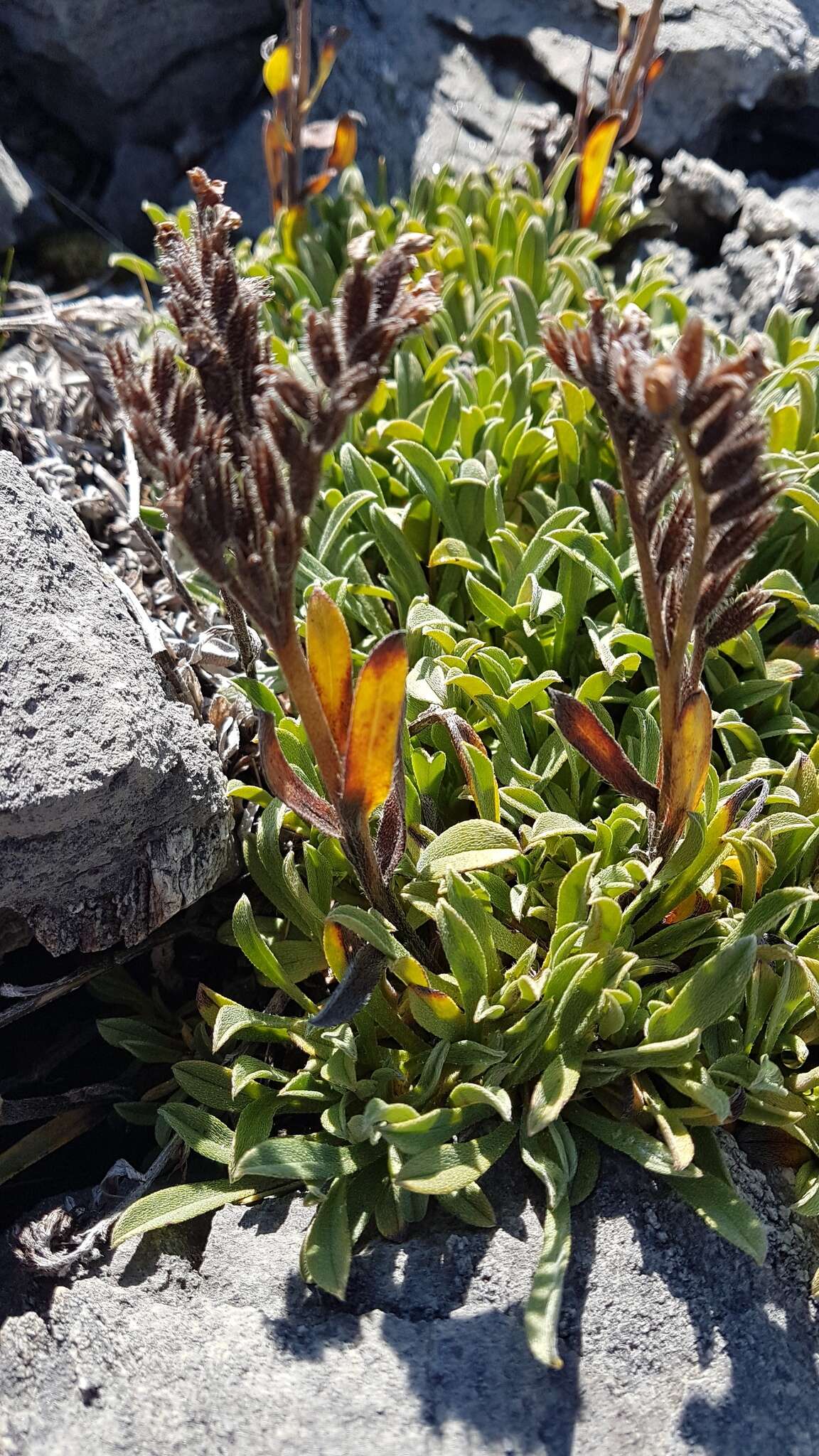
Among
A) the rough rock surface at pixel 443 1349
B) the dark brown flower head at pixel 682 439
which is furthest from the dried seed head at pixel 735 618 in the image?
the rough rock surface at pixel 443 1349

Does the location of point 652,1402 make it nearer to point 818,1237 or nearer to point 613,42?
point 818,1237

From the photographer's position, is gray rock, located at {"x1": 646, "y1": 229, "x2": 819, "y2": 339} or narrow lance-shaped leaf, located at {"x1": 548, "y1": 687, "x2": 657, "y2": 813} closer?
narrow lance-shaped leaf, located at {"x1": 548, "y1": 687, "x2": 657, "y2": 813}

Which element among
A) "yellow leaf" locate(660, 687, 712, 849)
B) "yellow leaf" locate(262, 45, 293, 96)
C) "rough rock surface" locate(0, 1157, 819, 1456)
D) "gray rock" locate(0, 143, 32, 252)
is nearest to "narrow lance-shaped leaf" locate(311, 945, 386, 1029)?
"rough rock surface" locate(0, 1157, 819, 1456)

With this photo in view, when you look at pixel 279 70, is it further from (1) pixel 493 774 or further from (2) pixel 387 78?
(1) pixel 493 774

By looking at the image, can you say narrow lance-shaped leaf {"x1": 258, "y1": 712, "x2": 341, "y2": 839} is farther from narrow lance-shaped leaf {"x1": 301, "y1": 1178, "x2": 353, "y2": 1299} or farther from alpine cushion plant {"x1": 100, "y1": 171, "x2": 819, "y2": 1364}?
narrow lance-shaped leaf {"x1": 301, "y1": 1178, "x2": 353, "y2": 1299}

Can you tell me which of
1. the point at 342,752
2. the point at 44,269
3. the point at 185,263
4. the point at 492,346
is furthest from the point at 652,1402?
the point at 44,269

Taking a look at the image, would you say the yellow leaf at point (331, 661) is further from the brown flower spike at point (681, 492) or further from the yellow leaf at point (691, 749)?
the yellow leaf at point (691, 749)

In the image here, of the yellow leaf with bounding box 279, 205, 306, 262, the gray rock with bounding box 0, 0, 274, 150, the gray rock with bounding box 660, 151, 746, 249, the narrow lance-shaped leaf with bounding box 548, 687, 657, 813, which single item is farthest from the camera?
the gray rock with bounding box 0, 0, 274, 150
